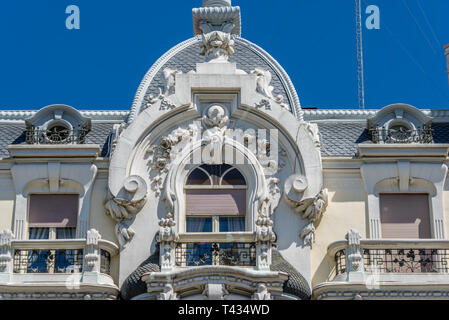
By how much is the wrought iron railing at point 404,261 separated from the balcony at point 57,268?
5362 millimetres

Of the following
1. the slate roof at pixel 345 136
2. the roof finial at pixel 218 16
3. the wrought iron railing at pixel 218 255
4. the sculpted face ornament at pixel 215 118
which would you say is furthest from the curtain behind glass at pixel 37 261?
the roof finial at pixel 218 16

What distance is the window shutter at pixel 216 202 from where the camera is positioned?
3177cm

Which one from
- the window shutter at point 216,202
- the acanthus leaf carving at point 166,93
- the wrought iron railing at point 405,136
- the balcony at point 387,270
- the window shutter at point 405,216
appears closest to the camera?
the balcony at point 387,270

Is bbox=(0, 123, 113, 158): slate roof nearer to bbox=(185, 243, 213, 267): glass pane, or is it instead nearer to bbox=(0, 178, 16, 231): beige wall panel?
bbox=(0, 178, 16, 231): beige wall panel

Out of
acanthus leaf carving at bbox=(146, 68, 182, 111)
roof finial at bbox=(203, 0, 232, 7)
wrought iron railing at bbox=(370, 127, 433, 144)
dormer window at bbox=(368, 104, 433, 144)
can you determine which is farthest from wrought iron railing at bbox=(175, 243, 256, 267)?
roof finial at bbox=(203, 0, 232, 7)

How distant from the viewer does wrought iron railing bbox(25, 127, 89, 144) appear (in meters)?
33.0

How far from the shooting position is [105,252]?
3083 centimetres

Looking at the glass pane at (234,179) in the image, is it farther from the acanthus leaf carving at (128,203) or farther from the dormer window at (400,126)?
the dormer window at (400,126)

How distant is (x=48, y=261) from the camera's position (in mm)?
30516

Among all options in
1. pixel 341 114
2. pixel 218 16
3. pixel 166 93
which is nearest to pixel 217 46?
pixel 218 16

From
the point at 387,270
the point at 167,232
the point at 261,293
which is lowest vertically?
the point at 261,293

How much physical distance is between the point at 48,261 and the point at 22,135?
4.60 m

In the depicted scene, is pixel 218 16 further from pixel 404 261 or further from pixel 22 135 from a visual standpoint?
pixel 404 261

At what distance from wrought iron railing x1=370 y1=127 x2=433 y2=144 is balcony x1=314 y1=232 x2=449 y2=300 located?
3.31 m
